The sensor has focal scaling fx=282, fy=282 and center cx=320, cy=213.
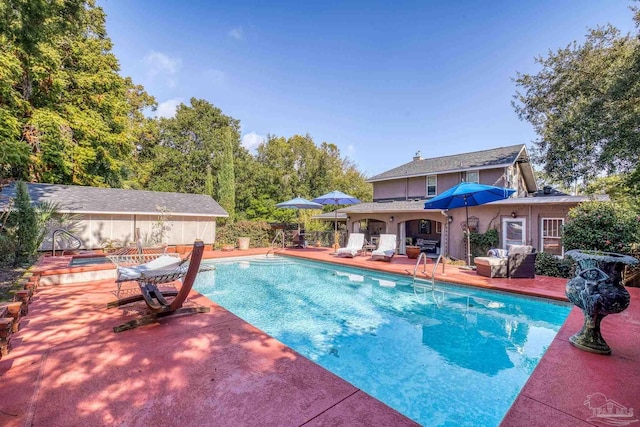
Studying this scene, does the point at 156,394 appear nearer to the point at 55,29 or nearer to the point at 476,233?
the point at 55,29

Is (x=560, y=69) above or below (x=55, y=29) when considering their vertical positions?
above

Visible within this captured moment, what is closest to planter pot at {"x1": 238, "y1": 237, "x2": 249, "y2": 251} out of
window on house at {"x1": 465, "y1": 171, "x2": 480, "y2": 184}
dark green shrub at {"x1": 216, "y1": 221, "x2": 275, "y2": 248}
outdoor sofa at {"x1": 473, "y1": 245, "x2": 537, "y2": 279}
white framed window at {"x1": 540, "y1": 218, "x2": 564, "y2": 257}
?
dark green shrub at {"x1": 216, "y1": 221, "x2": 275, "y2": 248}

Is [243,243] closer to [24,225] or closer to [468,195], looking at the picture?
[24,225]

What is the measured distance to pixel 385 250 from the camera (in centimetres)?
1180

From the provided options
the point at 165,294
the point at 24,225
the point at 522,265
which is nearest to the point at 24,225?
the point at 24,225

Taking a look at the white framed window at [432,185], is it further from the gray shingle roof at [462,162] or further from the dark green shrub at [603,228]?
the dark green shrub at [603,228]

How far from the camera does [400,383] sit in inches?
147

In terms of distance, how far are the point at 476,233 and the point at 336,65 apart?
10731 millimetres

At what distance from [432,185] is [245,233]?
472 inches

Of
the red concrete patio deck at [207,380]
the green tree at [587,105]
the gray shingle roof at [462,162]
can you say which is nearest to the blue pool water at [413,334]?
the red concrete patio deck at [207,380]

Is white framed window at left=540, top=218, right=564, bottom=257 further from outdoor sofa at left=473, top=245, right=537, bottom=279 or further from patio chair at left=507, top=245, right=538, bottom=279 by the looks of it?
patio chair at left=507, top=245, right=538, bottom=279

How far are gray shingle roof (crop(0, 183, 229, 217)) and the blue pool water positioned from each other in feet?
26.3

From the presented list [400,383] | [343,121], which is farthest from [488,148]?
[400,383]

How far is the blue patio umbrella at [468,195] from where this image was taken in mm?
8852
